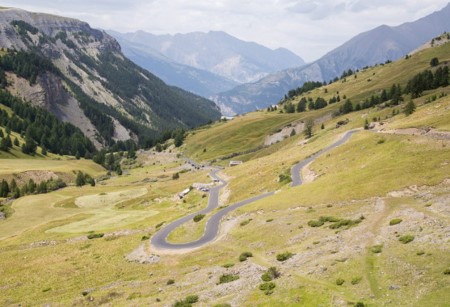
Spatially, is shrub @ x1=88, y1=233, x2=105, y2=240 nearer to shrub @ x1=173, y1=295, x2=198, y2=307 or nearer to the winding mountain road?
the winding mountain road

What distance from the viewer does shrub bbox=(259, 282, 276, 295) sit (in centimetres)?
3232

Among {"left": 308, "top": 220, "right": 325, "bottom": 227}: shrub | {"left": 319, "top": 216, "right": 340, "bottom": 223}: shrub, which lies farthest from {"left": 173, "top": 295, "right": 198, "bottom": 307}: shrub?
{"left": 319, "top": 216, "right": 340, "bottom": 223}: shrub

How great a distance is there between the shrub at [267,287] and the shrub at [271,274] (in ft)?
4.81

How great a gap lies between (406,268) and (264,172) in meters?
69.9

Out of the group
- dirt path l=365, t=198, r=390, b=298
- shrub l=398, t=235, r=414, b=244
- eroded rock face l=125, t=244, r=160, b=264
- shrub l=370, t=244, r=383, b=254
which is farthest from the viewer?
eroded rock face l=125, t=244, r=160, b=264

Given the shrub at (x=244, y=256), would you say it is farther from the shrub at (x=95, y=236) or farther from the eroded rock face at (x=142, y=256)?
Result: the shrub at (x=95, y=236)

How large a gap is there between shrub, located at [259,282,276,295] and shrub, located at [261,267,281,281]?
1.47m

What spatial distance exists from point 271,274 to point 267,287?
9.50 feet

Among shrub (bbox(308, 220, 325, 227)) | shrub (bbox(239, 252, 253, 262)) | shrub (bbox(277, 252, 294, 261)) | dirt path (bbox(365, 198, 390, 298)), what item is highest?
dirt path (bbox(365, 198, 390, 298))

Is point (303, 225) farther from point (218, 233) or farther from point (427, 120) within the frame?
point (427, 120)

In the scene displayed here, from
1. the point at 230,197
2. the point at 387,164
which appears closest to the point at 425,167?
the point at 387,164

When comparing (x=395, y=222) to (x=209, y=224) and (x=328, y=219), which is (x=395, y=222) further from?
(x=209, y=224)

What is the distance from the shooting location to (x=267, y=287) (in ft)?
109

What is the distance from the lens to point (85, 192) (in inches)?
5807
